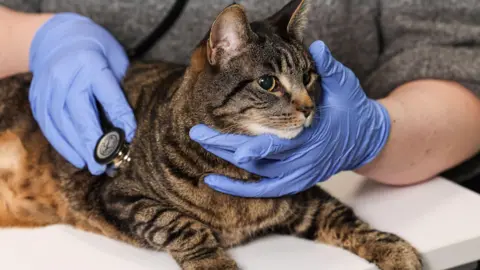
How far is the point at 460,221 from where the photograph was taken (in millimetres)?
1079

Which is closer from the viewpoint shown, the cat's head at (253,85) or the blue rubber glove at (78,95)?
the cat's head at (253,85)

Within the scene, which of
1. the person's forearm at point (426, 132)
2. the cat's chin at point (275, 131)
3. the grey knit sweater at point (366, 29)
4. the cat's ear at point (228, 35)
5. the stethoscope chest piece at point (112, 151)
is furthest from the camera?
the grey knit sweater at point (366, 29)

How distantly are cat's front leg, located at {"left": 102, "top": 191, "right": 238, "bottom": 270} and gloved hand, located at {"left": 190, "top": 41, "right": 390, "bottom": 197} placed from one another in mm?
108

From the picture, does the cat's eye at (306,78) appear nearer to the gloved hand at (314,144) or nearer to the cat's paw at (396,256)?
the gloved hand at (314,144)

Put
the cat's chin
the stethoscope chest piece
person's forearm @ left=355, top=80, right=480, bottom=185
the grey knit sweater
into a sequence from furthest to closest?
the grey knit sweater
person's forearm @ left=355, top=80, right=480, bottom=185
the stethoscope chest piece
the cat's chin

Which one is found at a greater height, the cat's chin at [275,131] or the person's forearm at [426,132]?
the cat's chin at [275,131]

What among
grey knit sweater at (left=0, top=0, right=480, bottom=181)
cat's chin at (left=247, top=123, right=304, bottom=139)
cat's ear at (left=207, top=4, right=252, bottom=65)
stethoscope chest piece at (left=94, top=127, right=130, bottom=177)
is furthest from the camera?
grey knit sweater at (left=0, top=0, right=480, bottom=181)

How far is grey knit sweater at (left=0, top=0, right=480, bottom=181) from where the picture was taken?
4.50 feet

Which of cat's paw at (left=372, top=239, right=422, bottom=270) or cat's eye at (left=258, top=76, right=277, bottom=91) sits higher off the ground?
cat's eye at (left=258, top=76, right=277, bottom=91)

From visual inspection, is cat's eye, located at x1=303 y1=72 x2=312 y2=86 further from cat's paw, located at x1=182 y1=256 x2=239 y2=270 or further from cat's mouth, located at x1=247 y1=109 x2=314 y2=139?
cat's paw, located at x1=182 y1=256 x2=239 y2=270

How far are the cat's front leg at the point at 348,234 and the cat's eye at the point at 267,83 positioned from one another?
338 mm

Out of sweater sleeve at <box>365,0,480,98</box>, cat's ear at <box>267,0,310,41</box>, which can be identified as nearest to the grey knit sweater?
sweater sleeve at <box>365,0,480,98</box>

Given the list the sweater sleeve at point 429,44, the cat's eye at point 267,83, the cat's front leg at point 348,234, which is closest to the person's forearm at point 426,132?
the sweater sleeve at point 429,44

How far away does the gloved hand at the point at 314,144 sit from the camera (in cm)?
99
